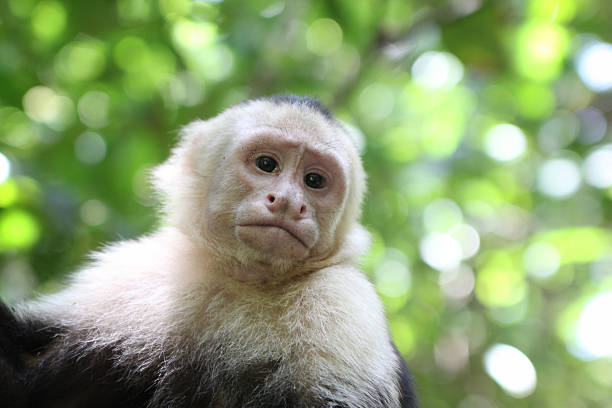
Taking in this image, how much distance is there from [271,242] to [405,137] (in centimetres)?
406

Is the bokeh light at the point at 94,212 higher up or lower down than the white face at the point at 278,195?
lower down

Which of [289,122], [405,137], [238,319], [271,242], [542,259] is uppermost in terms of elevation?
[405,137]

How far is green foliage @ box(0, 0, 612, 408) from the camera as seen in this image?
11.9 feet

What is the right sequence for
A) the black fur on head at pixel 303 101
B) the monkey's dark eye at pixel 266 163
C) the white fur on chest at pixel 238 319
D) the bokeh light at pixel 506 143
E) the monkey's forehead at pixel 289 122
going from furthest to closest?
the bokeh light at pixel 506 143 < the black fur on head at pixel 303 101 < the monkey's forehead at pixel 289 122 < the monkey's dark eye at pixel 266 163 < the white fur on chest at pixel 238 319

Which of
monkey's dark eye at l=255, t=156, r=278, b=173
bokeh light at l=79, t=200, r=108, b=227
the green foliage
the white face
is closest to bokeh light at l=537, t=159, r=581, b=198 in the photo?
the green foliage

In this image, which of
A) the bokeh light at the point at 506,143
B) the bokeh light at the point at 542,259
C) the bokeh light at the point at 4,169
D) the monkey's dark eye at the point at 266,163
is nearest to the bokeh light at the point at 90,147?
the bokeh light at the point at 4,169

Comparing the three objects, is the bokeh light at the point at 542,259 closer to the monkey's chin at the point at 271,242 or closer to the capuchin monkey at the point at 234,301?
the capuchin monkey at the point at 234,301

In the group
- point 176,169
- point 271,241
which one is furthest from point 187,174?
point 271,241

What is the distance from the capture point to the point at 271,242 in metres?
2.59

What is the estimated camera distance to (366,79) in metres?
5.40

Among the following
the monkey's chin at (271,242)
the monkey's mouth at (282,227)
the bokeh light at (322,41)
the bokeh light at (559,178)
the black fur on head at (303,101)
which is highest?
the bokeh light at (322,41)

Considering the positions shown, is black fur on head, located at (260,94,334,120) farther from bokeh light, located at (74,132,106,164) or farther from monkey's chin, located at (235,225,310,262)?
bokeh light, located at (74,132,106,164)

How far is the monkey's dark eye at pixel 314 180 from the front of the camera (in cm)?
300

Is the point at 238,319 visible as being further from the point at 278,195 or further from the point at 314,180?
the point at 314,180
